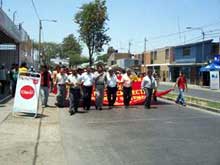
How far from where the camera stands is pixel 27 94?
15.2 meters

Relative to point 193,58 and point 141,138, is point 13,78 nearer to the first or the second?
point 141,138

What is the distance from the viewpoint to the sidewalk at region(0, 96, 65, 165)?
8867mm

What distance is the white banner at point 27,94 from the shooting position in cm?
1508

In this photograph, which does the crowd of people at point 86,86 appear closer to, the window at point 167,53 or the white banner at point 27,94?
the white banner at point 27,94

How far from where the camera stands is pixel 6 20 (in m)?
27.9

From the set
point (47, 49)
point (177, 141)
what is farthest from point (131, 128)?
point (47, 49)

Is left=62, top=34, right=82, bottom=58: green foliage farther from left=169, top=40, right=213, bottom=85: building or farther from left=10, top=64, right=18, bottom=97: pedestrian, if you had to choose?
left=10, top=64, right=18, bottom=97: pedestrian

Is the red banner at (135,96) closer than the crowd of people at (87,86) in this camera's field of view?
No

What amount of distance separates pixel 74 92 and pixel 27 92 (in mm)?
2268

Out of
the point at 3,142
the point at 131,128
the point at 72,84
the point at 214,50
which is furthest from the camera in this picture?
the point at 214,50

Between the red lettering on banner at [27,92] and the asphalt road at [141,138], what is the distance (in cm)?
127

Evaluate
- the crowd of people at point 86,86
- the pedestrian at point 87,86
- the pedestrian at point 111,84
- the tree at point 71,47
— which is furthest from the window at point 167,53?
the pedestrian at point 87,86

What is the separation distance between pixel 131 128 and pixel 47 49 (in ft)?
420

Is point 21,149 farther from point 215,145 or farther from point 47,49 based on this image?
point 47,49
